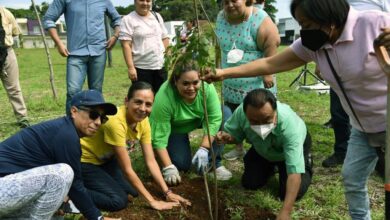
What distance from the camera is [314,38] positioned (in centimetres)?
205

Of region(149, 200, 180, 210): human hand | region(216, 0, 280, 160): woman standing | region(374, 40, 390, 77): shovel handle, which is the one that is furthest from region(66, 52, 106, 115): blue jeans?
region(374, 40, 390, 77): shovel handle

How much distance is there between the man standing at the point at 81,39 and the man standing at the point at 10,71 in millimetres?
1027

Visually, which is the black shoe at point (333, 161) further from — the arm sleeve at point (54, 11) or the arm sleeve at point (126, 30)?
the arm sleeve at point (54, 11)

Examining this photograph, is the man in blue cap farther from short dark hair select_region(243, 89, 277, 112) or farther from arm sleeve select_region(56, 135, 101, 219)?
short dark hair select_region(243, 89, 277, 112)

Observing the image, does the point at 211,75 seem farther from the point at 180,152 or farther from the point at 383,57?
the point at 180,152

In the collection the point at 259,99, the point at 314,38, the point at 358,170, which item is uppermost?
the point at 314,38

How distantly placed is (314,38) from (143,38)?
2.88 metres

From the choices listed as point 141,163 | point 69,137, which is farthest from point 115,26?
point 69,137

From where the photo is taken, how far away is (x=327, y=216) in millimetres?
3113

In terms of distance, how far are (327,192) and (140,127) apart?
1631mm

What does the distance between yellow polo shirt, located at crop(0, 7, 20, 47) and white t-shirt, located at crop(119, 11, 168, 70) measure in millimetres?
1970

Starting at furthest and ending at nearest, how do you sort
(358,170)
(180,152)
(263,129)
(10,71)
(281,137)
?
1. (10,71)
2. (180,152)
3. (281,137)
4. (263,129)
5. (358,170)

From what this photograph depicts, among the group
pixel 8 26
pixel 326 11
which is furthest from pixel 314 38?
pixel 8 26

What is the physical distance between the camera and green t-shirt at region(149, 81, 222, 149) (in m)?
3.68
